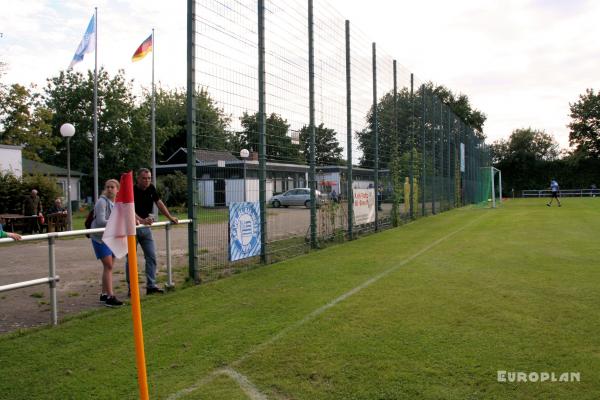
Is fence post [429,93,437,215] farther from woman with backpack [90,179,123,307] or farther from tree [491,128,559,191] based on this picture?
tree [491,128,559,191]

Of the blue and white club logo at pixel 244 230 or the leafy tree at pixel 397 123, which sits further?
the leafy tree at pixel 397 123

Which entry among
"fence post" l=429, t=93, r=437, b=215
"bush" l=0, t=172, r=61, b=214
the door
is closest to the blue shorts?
the door

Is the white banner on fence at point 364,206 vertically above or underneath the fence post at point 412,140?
underneath

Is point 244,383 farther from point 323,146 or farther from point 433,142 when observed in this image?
point 433,142

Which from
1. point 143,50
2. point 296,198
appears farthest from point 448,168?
point 296,198

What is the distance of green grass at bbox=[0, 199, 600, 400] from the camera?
12.3 feet

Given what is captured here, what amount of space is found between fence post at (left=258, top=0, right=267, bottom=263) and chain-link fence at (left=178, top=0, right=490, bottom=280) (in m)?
0.02

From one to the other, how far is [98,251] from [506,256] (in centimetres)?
731

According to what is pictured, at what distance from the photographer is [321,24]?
12.5 metres

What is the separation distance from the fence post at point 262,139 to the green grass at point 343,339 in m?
1.43

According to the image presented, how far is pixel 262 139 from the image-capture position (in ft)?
32.7

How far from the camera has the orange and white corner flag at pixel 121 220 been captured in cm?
309

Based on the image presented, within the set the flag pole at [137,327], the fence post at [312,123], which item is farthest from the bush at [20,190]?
the flag pole at [137,327]

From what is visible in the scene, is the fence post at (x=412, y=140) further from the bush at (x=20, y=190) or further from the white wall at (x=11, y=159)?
the white wall at (x=11, y=159)
